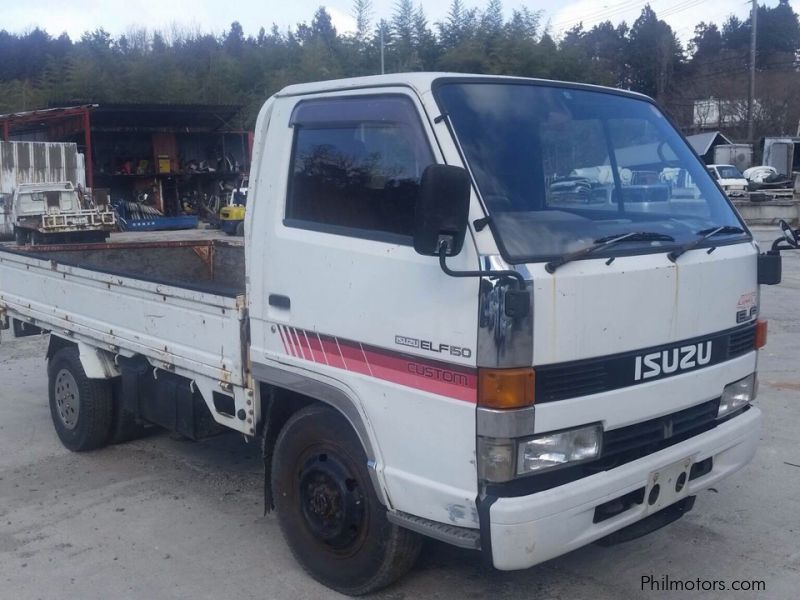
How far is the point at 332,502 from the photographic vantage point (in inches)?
160

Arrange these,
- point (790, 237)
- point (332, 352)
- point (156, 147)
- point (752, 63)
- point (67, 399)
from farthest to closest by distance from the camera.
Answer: point (752, 63) < point (156, 147) < point (67, 399) < point (790, 237) < point (332, 352)

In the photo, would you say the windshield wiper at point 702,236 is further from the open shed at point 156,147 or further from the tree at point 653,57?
the tree at point 653,57

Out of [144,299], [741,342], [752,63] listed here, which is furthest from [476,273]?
[752,63]

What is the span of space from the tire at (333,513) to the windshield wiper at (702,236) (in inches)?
60.6

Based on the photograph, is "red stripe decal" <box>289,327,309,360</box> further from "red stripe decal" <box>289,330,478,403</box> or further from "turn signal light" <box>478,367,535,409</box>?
"turn signal light" <box>478,367,535,409</box>

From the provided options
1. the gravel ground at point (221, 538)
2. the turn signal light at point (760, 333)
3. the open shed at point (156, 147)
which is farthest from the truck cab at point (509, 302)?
the open shed at point (156, 147)

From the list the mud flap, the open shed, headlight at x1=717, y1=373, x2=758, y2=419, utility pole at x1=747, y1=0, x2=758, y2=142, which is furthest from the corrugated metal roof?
the mud flap

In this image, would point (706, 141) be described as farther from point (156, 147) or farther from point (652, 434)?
point (652, 434)

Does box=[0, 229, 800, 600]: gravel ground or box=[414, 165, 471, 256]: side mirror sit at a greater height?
box=[414, 165, 471, 256]: side mirror

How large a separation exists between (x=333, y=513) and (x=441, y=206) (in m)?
1.62

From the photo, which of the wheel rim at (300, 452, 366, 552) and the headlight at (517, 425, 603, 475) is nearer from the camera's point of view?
the headlight at (517, 425, 603, 475)

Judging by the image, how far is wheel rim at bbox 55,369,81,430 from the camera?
6367 millimetres

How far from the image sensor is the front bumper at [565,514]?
329cm

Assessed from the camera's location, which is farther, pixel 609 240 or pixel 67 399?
pixel 67 399
